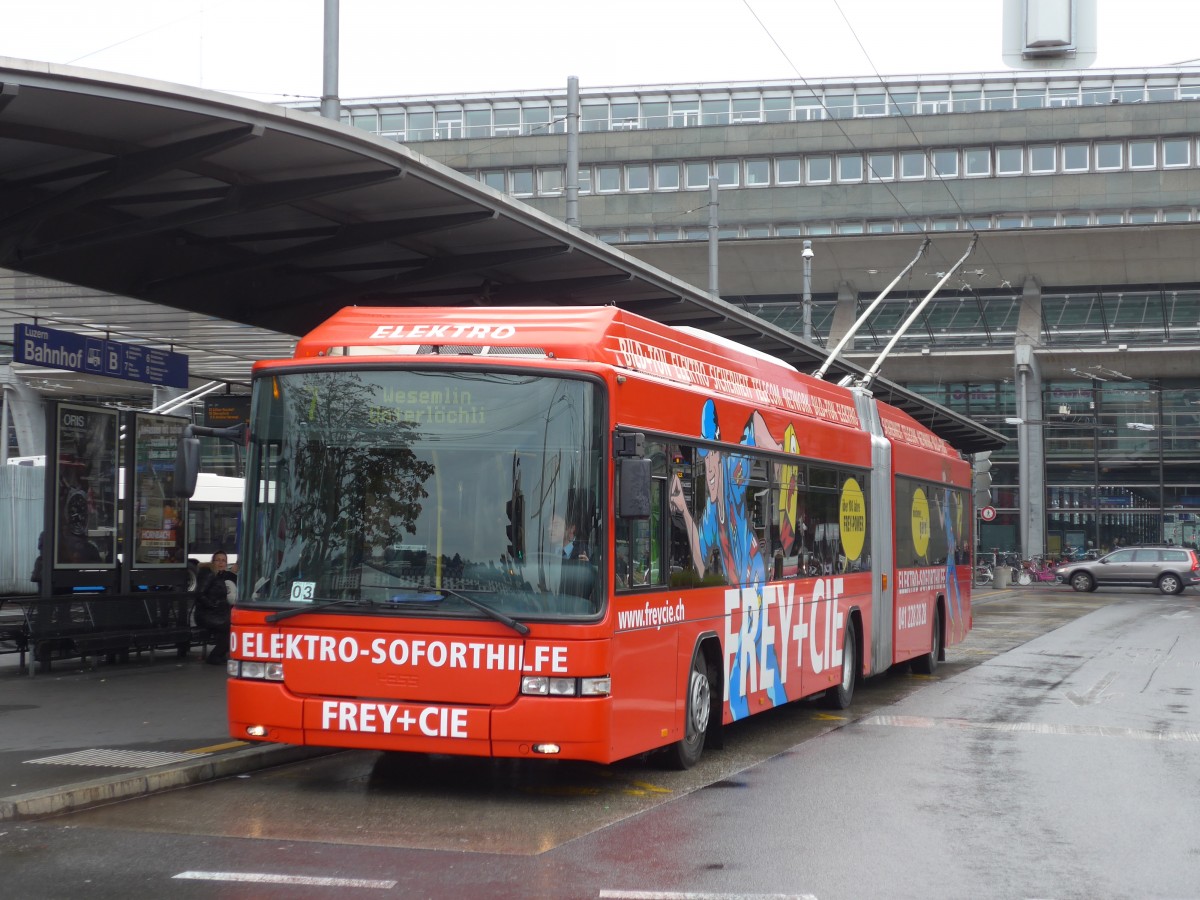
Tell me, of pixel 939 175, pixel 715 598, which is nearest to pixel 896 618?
pixel 715 598

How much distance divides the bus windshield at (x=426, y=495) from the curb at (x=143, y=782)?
1.27 m

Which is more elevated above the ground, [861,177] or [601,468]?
[861,177]

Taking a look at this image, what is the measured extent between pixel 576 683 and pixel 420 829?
46.0 inches

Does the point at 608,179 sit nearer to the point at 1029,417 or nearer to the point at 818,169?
the point at 818,169

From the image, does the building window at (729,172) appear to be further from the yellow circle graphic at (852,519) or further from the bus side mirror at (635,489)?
the bus side mirror at (635,489)

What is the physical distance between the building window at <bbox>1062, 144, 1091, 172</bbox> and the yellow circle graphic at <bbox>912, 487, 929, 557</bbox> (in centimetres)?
3657

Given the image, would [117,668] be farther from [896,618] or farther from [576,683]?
[576,683]

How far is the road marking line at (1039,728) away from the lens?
1286 centimetres

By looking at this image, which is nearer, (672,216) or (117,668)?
(117,668)

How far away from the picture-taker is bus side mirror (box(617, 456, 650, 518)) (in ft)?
27.9

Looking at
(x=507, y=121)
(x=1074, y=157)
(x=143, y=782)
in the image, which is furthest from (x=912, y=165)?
(x=143, y=782)

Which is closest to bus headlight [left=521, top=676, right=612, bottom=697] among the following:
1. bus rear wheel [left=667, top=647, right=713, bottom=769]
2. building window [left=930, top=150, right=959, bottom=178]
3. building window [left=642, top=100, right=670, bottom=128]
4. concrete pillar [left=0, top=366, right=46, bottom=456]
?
bus rear wheel [left=667, top=647, right=713, bottom=769]

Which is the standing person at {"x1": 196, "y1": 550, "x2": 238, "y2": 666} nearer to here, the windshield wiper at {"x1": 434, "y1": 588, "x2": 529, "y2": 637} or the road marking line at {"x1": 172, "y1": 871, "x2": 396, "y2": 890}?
the windshield wiper at {"x1": 434, "y1": 588, "x2": 529, "y2": 637}

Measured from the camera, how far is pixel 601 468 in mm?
8578
